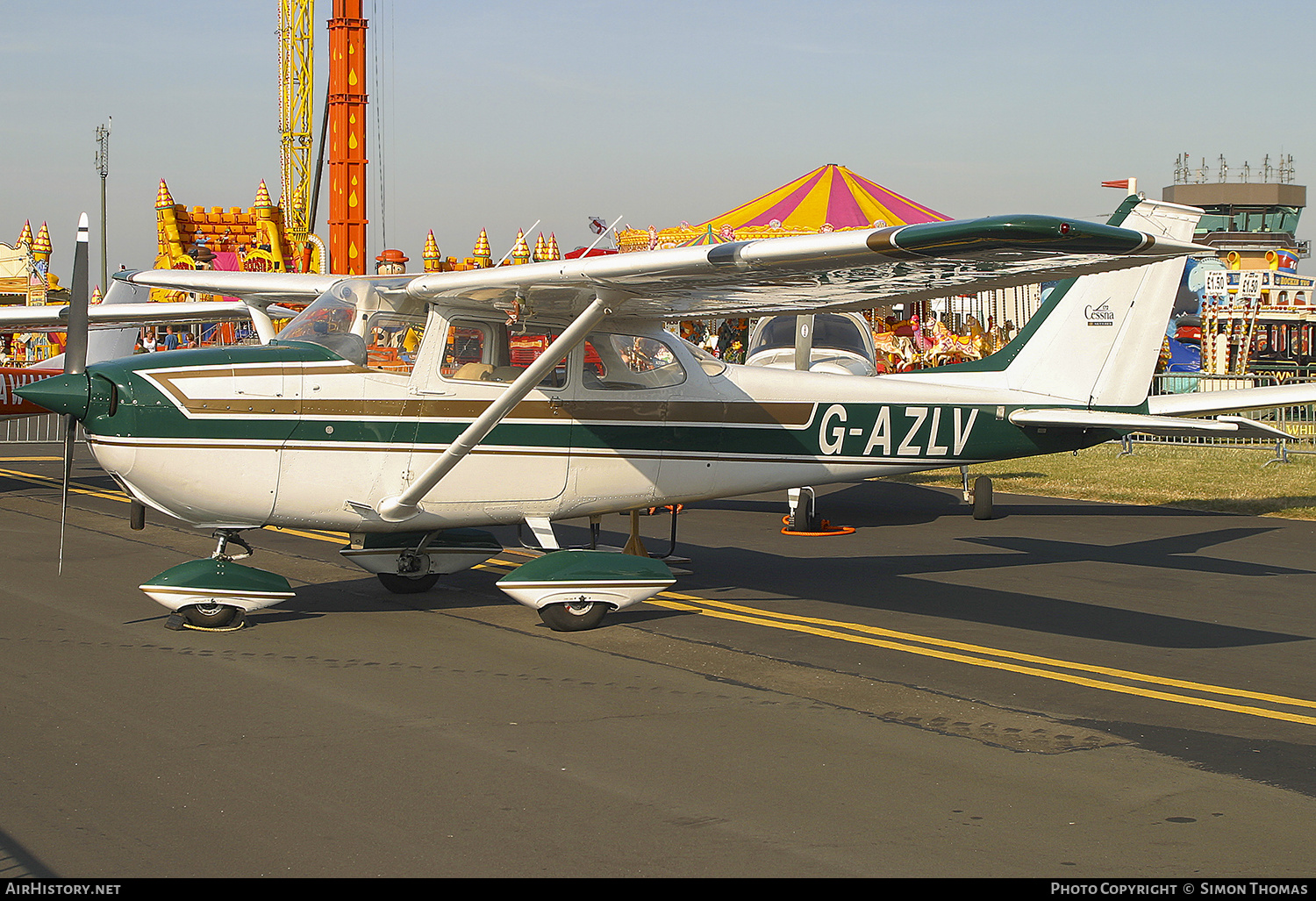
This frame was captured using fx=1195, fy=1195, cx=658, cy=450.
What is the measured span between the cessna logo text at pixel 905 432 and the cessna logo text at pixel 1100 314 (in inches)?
66.0

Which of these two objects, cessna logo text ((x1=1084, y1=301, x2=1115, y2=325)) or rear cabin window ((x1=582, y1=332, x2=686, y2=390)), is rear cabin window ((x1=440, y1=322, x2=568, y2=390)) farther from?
cessna logo text ((x1=1084, y1=301, x2=1115, y2=325))

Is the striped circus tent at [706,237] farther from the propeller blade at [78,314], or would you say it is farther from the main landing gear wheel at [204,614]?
the main landing gear wheel at [204,614]

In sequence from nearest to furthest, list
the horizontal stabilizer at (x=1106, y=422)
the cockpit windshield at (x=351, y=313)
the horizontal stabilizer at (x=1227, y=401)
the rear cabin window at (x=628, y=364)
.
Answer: the cockpit windshield at (x=351, y=313) → the rear cabin window at (x=628, y=364) → the horizontal stabilizer at (x=1106, y=422) → the horizontal stabilizer at (x=1227, y=401)

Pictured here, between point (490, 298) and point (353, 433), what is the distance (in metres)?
1.24

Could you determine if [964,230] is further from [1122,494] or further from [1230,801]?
[1122,494]

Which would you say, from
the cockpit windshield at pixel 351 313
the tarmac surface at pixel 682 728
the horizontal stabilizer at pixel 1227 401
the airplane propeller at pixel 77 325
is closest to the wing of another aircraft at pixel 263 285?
the cockpit windshield at pixel 351 313

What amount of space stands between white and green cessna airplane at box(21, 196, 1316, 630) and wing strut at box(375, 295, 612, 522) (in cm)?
2

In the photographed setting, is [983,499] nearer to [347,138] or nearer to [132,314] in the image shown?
[132,314]

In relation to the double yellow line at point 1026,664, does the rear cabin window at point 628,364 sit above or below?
above

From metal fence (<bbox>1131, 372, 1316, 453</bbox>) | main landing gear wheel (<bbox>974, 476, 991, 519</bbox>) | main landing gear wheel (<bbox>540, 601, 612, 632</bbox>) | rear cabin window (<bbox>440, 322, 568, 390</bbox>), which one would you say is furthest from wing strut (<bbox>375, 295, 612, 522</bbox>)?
metal fence (<bbox>1131, 372, 1316, 453</bbox>)

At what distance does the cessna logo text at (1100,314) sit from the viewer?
428 inches

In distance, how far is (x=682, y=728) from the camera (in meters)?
5.54

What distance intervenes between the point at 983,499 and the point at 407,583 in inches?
297

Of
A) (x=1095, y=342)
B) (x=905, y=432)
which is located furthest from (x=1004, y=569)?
(x=1095, y=342)
